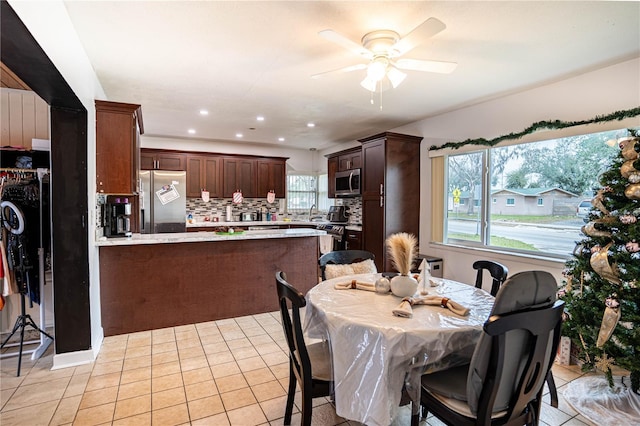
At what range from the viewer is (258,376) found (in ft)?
7.96

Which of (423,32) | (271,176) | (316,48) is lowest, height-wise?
(271,176)

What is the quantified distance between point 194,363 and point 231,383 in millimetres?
466

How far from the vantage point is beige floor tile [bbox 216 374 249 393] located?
2270 mm

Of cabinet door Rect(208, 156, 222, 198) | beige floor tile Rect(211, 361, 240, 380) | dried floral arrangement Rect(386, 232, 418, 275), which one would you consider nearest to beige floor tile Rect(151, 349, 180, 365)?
beige floor tile Rect(211, 361, 240, 380)

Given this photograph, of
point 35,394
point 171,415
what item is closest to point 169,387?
point 171,415

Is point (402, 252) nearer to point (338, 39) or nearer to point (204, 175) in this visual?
point (338, 39)

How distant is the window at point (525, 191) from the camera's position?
3.15 metres

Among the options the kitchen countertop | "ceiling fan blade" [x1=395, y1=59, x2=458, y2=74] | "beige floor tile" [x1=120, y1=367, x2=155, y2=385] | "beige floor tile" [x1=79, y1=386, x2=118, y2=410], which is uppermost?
"ceiling fan blade" [x1=395, y1=59, x2=458, y2=74]

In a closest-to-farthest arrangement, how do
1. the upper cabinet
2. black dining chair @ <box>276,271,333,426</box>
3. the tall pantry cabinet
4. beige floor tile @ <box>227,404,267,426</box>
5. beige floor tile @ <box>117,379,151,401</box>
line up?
1. black dining chair @ <box>276,271,333,426</box>
2. beige floor tile @ <box>227,404,267,426</box>
3. beige floor tile @ <box>117,379,151,401</box>
4. the upper cabinet
5. the tall pantry cabinet

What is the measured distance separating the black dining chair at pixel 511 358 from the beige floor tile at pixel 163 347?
92.6 inches

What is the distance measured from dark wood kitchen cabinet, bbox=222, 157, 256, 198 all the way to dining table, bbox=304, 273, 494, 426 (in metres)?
5.33

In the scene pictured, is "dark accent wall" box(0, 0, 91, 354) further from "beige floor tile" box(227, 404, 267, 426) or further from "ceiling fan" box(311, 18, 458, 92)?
"ceiling fan" box(311, 18, 458, 92)

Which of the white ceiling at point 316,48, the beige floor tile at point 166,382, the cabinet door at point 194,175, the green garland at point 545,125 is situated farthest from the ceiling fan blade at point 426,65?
the cabinet door at point 194,175

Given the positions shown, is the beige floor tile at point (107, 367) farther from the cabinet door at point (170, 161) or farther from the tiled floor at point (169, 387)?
the cabinet door at point (170, 161)
